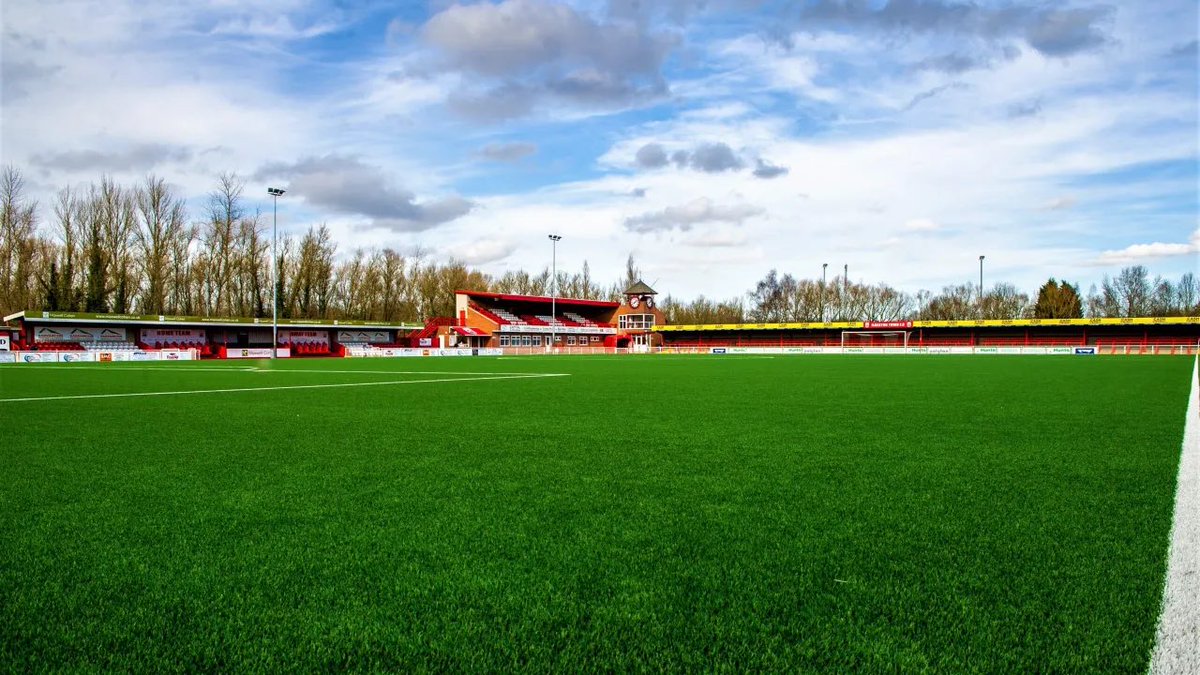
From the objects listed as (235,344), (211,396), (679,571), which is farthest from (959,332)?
(679,571)

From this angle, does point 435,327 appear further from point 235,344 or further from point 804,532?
point 804,532

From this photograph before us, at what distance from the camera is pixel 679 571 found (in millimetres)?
3199

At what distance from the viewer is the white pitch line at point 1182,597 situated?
2.36 metres

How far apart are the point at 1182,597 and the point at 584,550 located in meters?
2.49

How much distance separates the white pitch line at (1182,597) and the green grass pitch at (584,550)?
0.05 metres

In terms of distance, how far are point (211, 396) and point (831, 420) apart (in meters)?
10.9

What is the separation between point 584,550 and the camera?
3.49 m

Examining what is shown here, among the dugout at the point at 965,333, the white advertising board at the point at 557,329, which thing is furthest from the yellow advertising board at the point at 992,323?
the white advertising board at the point at 557,329

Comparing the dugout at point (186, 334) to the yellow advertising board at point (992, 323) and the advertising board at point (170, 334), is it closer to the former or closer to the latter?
the advertising board at point (170, 334)

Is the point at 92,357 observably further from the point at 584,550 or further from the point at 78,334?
the point at 584,550

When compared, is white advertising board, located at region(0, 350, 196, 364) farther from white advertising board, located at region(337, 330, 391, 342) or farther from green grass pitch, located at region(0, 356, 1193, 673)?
green grass pitch, located at region(0, 356, 1193, 673)

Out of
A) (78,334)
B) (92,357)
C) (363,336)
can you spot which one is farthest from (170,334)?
(363,336)

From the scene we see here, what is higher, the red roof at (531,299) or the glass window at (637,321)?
the red roof at (531,299)

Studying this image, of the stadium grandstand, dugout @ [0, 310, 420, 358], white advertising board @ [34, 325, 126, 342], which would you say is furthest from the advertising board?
the stadium grandstand
